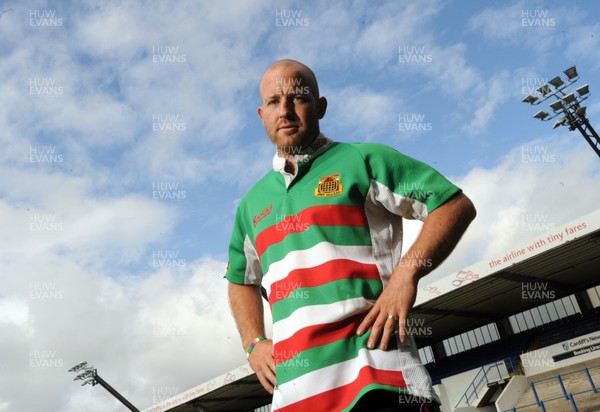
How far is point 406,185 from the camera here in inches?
69.1

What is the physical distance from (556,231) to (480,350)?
10565 millimetres

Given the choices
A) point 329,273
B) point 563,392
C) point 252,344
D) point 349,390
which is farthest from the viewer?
point 563,392

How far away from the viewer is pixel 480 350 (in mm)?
23812

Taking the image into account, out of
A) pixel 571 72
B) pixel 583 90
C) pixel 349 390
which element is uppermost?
pixel 571 72

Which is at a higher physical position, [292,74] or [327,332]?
[292,74]

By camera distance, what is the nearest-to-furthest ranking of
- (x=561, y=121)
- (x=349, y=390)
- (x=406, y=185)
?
(x=349, y=390)
(x=406, y=185)
(x=561, y=121)

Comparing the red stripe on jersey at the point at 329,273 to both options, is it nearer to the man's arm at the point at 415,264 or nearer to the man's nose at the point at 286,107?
the man's arm at the point at 415,264

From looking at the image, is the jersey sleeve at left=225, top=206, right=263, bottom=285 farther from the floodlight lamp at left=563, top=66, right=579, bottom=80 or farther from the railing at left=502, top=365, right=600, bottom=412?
the floodlight lamp at left=563, top=66, right=579, bottom=80

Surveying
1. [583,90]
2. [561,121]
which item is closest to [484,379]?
[561,121]

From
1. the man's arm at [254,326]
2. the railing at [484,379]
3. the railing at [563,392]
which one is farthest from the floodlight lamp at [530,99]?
the man's arm at [254,326]

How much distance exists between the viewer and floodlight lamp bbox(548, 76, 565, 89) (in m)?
15.2

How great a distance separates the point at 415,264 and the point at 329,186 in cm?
41

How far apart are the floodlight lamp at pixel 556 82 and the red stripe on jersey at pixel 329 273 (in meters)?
15.9

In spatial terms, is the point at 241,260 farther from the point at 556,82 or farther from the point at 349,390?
the point at 556,82
